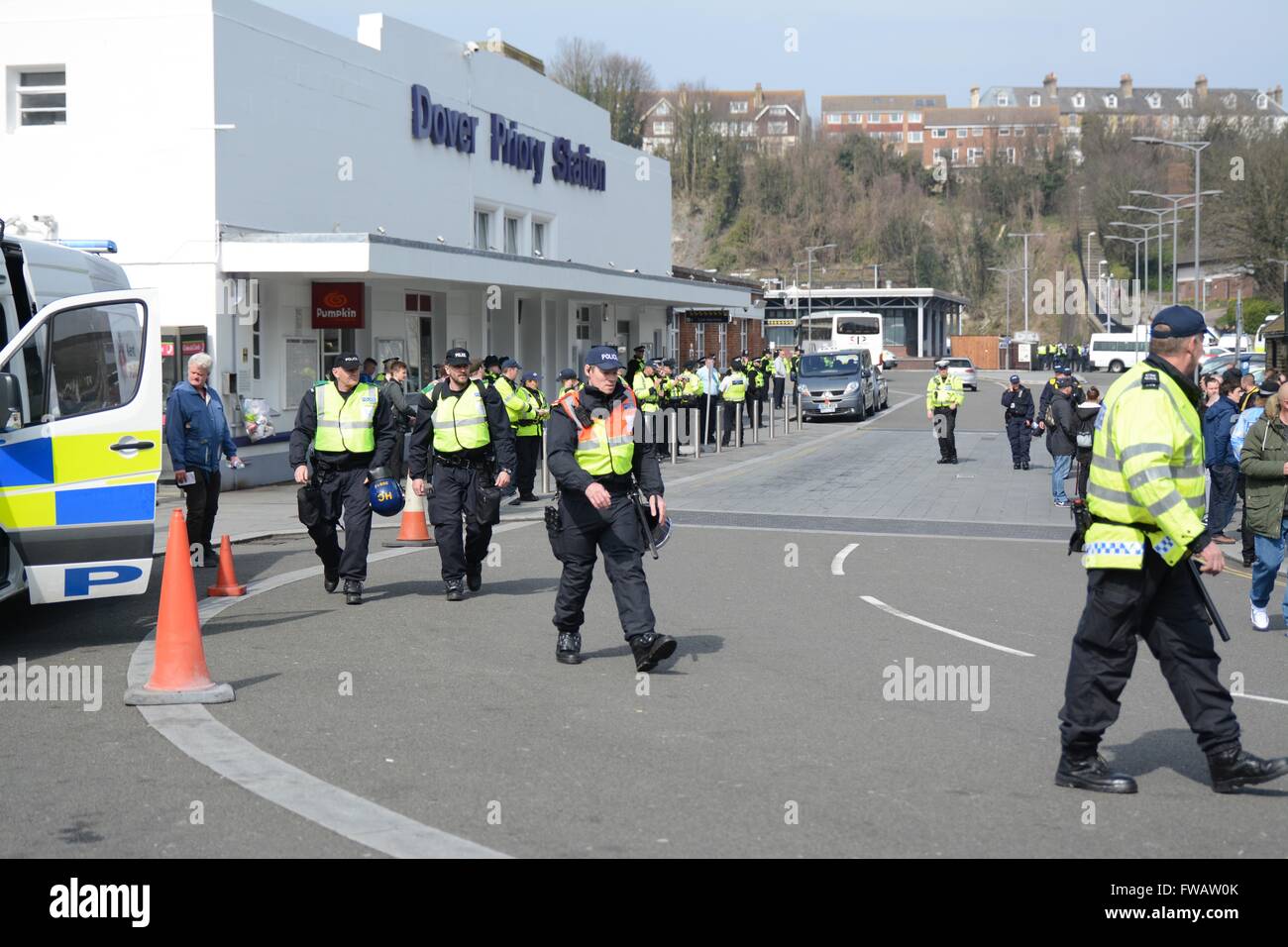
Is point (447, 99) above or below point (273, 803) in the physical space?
above

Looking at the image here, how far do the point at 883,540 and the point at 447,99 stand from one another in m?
18.7

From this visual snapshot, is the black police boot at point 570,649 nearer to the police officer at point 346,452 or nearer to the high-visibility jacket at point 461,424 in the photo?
the police officer at point 346,452

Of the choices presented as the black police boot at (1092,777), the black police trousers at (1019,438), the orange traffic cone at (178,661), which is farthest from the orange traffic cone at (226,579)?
the black police trousers at (1019,438)

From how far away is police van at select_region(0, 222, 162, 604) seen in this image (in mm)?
9055

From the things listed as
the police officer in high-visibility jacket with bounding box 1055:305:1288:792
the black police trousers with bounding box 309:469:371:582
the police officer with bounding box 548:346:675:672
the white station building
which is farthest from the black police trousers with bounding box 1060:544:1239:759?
the white station building

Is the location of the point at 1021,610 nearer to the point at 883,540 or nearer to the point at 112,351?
the point at 883,540

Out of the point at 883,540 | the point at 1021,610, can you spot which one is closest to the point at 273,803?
the point at 1021,610

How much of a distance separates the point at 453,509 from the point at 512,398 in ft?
25.2

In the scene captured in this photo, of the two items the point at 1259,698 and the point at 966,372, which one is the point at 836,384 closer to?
the point at 966,372

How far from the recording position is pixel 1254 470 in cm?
1070

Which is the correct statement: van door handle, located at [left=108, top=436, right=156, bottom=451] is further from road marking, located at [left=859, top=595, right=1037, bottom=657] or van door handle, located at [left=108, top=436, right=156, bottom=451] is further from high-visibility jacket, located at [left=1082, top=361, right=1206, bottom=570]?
high-visibility jacket, located at [left=1082, top=361, right=1206, bottom=570]

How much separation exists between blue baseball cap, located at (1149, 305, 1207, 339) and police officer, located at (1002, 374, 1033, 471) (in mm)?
19522

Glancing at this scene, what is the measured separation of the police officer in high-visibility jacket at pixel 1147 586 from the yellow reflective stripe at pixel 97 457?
19.1ft
